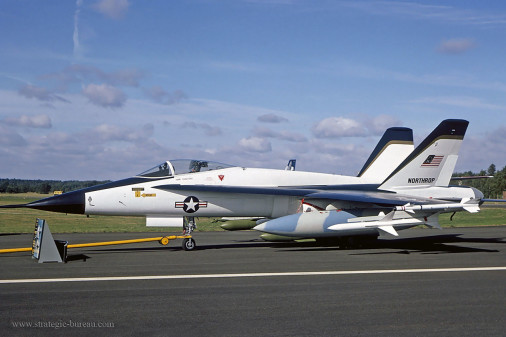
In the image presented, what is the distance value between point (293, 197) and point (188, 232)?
359cm

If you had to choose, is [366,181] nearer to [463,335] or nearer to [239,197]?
[239,197]

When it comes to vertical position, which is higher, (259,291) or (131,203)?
(131,203)

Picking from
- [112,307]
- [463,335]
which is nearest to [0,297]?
[112,307]

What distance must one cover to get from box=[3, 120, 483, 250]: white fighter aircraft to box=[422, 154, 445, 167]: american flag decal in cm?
4

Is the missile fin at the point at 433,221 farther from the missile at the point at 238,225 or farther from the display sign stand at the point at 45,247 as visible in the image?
the display sign stand at the point at 45,247

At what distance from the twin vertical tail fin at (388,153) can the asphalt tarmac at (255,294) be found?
28.7 ft

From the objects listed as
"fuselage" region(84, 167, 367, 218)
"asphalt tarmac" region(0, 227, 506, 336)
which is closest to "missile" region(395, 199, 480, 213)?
"asphalt tarmac" region(0, 227, 506, 336)

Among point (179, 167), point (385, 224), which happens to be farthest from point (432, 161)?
point (179, 167)

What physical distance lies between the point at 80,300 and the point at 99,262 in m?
4.87

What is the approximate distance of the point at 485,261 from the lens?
515 inches

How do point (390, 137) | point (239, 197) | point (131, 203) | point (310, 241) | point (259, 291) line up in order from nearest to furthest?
1. point (259, 291)
2. point (131, 203)
3. point (239, 197)
4. point (310, 241)
5. point (390, 137)

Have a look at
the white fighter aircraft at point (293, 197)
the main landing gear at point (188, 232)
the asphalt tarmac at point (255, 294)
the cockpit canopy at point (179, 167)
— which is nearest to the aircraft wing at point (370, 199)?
the white fighter aircraft at point (293, 197)

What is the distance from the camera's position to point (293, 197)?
16.9m

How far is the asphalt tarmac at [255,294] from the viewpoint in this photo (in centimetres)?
654
